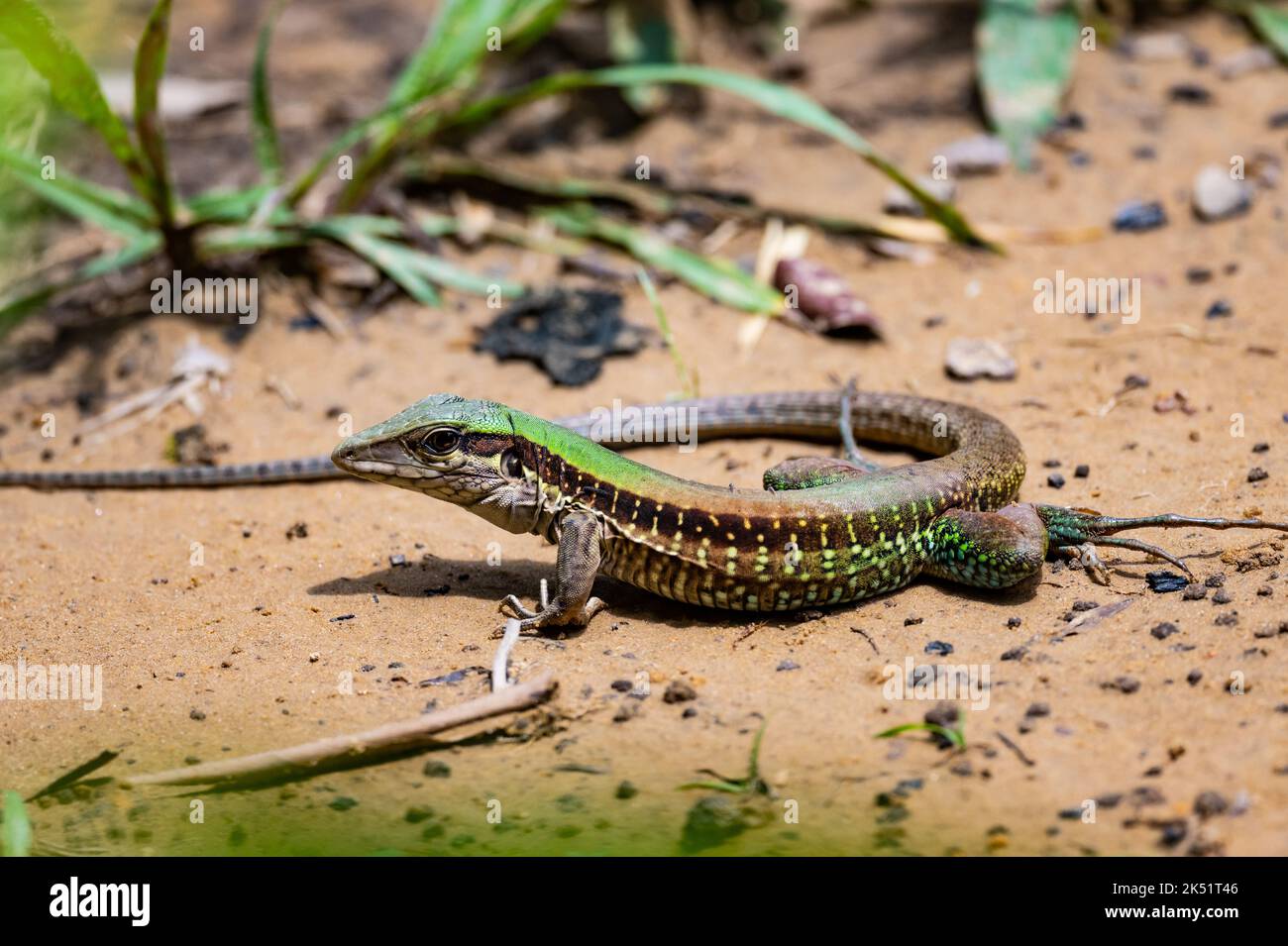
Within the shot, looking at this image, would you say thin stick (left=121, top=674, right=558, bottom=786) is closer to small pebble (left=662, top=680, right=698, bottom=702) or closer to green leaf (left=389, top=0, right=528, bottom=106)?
small pebble (left=662, top=680, right=698, bottom=702)

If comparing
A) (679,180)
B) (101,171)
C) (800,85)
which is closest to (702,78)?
(679,180)

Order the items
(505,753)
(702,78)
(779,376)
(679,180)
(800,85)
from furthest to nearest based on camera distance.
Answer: (800,85), (679,180), (702,78), (779,376), (505,753)

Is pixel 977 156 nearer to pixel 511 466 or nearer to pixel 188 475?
pixel 511 466

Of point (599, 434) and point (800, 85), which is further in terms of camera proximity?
point (800, 85)

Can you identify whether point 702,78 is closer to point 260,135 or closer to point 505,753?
point 260,135

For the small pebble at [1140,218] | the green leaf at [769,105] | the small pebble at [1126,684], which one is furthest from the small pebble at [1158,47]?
the small pebble at [1126,684]
